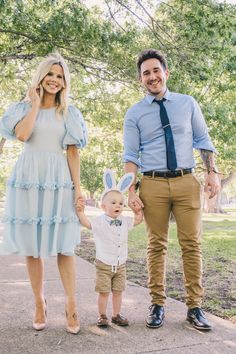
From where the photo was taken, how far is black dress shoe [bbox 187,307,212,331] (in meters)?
3.57

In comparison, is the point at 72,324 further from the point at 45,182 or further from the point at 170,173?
the point at 170,173

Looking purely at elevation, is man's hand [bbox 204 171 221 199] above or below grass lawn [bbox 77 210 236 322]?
above

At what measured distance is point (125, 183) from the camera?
372 centimetres

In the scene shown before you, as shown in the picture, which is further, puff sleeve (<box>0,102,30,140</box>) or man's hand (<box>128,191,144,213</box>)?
man's hand (<box>128,191,144,213</box>)

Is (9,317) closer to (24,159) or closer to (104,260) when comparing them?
(104,260)

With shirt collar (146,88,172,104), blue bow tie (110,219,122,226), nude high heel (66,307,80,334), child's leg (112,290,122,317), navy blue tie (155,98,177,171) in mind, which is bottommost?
nude high heel (66,307,80,334)

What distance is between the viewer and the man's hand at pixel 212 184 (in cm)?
388

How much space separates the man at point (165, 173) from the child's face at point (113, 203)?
22 cm

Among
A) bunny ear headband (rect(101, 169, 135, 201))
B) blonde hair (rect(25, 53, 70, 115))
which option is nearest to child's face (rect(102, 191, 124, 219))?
bunny ear headband (rect(101, 169, 135, 201))

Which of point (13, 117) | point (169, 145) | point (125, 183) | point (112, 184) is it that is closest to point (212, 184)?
point (169, 145)

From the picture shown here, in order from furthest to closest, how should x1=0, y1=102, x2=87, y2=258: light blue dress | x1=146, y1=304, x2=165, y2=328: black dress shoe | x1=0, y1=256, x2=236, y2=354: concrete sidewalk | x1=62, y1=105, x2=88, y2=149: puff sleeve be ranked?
x1=146, y1=304, x2=165, y2=328: black dress shoe < x1=62, y1=105, x2=88, y2=149: puff sleeve < x1=0, y1=102, x2=87, y2=258: light blue dress < x1=0, y1=256, x2=236, y2=354: concrete sidewalk

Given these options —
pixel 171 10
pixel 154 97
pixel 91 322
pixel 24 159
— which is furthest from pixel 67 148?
pixel 171 10

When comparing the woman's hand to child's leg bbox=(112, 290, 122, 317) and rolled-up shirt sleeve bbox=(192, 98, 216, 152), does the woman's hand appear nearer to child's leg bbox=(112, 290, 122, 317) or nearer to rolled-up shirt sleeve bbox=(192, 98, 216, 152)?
rolled-up shirt sleeve bbox=(192, 98, 216, 152)

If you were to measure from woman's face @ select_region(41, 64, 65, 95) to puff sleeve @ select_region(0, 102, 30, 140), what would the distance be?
0.69 ft
